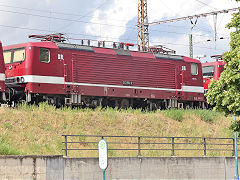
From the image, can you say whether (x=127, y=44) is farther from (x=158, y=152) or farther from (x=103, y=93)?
(x=158, y=152)

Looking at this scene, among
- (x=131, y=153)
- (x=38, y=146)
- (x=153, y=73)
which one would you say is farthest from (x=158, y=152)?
(x=153, y=73)

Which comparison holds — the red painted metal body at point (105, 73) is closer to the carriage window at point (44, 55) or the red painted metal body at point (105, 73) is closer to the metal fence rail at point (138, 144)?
the carriage window at point (44, 55)

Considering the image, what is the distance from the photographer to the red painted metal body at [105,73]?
25.5 m

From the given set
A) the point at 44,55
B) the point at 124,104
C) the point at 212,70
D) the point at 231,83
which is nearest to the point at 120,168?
→ the point at 231,83

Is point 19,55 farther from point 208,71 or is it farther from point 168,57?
point 208,71

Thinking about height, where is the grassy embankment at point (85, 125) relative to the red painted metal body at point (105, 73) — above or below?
below

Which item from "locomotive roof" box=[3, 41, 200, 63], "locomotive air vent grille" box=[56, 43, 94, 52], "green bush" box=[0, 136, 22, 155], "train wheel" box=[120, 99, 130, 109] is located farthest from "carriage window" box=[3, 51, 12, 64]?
"green bush" box=[0, 136, 22, 155]

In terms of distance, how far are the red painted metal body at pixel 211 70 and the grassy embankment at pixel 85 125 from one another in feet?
23.7

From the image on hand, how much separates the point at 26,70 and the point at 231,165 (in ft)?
38.8

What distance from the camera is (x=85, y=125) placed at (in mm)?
23594

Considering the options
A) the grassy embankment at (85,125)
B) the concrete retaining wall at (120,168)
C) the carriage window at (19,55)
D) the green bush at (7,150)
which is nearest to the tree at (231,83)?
the concrete retaining wall at (120,168)

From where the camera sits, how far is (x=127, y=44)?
3039 cm

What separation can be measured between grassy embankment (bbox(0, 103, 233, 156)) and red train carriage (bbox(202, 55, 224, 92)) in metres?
7.28

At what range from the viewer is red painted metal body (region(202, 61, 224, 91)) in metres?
36.7
